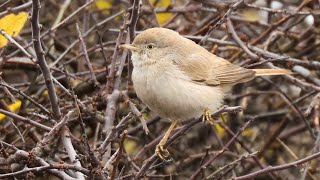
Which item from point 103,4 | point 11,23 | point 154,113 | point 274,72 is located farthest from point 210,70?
point 103,4

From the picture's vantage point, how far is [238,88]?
5.79 metres

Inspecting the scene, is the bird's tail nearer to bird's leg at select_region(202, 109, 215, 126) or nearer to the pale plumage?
the pale plumage

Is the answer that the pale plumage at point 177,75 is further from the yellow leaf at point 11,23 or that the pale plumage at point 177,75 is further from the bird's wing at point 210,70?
the yellow leaf at point 11,23

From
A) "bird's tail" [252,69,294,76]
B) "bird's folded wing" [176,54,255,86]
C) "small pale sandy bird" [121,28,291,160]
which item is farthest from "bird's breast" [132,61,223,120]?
"bird's tail" [252,69,294,76]

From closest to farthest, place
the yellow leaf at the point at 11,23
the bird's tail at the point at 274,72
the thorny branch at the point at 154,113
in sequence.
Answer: the yellow leaf at the point at 11,23 < the thorny branch at the point at 154,113 < the bird's tail at the point at 274,72

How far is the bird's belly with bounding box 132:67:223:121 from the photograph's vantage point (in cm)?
376

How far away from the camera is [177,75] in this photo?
13.0 feet

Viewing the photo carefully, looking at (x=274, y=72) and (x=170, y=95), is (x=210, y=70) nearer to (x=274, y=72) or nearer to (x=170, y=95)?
(x=274, y=72)

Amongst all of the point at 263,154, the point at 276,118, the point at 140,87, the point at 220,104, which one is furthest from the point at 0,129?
the point at 276,118

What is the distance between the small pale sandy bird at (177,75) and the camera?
3.79 m

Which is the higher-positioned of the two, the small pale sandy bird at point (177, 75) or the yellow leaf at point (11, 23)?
the yellow leaf at point (11, 23)

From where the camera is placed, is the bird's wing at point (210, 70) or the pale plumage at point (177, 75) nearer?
the pale plumage at point (177, 75)

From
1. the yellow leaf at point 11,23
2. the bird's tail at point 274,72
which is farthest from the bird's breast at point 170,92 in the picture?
the yellow leaf at point 11,23

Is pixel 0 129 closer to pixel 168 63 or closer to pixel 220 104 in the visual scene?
pixel 168 63
